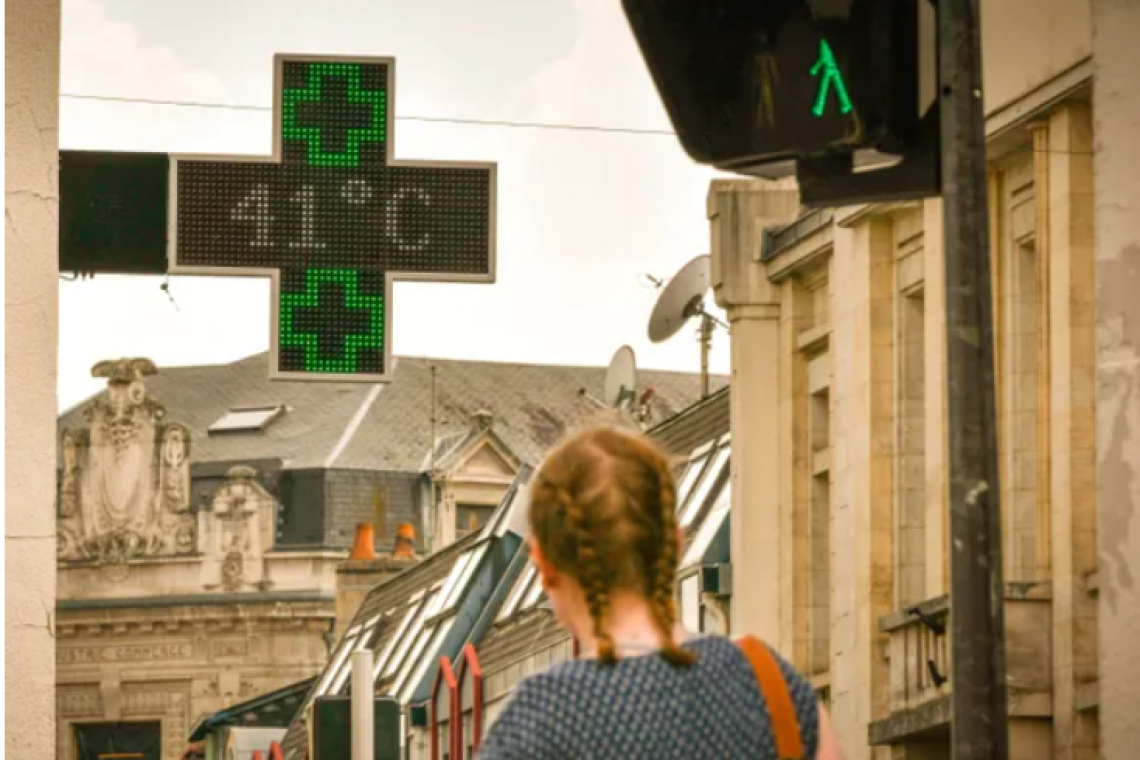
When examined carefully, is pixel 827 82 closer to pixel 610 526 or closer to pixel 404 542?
pixel 610 526

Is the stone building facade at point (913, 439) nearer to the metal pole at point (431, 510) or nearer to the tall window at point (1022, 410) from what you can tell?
the tall window at point (1022, 410)

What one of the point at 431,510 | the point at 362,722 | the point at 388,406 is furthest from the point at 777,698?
the point at 388,406

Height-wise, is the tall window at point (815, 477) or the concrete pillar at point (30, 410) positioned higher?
the tall window at point (815, 477)

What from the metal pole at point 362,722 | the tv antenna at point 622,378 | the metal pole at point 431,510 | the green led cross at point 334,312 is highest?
the metal pole at point 431,510

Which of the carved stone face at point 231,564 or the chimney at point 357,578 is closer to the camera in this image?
the chimney at point 357,578

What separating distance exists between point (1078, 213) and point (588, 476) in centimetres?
1583

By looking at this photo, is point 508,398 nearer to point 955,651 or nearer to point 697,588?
point 697,588

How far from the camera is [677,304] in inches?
1690

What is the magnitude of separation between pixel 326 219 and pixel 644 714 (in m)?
7.67

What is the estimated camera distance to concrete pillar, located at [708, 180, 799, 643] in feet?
103

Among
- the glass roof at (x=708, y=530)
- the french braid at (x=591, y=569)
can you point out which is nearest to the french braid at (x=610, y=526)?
the french braid at (x=591, y=569)

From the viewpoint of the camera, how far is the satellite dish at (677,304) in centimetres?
4256

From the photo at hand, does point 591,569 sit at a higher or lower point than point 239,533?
lower

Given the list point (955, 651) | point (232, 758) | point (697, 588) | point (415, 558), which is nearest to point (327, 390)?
point (415, 558)
